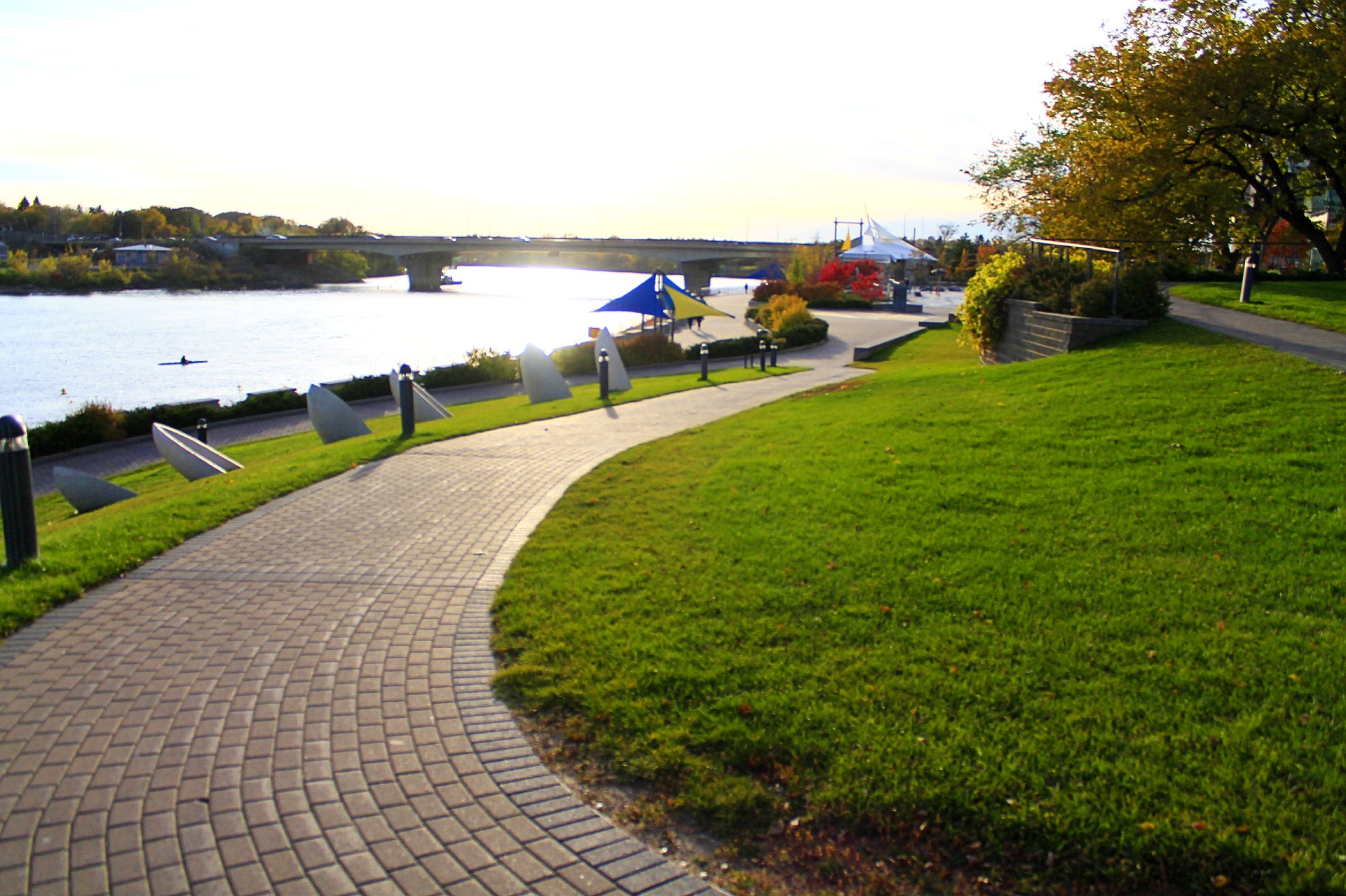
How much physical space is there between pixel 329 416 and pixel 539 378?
15.5 feet

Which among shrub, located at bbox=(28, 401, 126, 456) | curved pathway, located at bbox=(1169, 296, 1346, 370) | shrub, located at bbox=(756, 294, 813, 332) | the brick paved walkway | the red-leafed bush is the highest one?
the red-leafed bush

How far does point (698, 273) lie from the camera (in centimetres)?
8194

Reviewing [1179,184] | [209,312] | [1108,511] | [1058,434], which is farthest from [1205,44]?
[209,312]

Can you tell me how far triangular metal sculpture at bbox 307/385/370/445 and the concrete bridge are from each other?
6067 cm

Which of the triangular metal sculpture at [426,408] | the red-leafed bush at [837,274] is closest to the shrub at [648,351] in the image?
the triangular metal sculpture at [426,408]

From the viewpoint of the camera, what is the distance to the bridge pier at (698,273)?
80.4 metres

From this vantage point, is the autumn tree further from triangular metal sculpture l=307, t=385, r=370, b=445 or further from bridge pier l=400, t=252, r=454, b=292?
triangular metal sculpture l=307, t=385, r=370, b=445

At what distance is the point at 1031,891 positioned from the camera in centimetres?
311

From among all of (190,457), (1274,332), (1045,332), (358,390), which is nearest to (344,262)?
(358,390)

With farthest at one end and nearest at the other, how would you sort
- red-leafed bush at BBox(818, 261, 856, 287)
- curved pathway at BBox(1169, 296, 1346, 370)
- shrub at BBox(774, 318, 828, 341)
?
red-leafed bush at BBox(818, 261, 856, 287) < shrub at BBox(774, 318, 828, 341) < curved pathway at BBox(1169, 296, 1346, 370)

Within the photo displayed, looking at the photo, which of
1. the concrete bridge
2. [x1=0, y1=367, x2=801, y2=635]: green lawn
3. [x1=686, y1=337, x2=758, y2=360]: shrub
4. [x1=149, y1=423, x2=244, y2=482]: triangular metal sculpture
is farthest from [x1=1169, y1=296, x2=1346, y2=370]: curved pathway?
the concrete bridge

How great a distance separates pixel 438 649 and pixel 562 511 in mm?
3037

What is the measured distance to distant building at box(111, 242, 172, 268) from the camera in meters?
105

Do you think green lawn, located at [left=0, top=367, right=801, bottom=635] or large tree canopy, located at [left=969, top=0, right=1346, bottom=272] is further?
large tree canopy, located at [left=969, top=0, right=1346, bottom=272]
